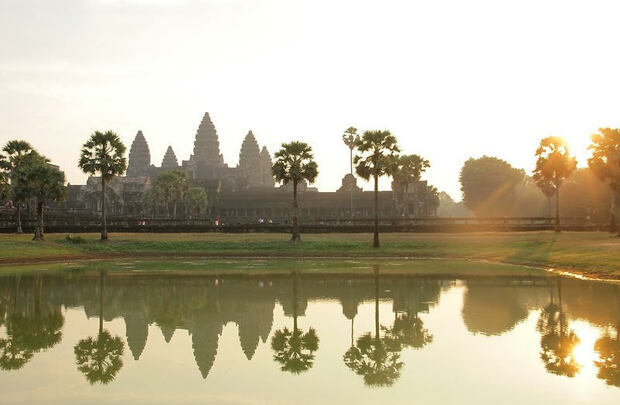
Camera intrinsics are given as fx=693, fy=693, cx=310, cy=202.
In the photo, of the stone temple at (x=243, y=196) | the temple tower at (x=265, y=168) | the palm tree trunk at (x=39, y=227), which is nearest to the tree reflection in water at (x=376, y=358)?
the palm tree trunk at (x=39, y=227)

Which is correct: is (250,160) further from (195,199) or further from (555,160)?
(555,160)

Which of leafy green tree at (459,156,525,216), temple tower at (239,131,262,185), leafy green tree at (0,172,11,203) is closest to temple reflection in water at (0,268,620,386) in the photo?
leafy green tree at (0,172,11,203)

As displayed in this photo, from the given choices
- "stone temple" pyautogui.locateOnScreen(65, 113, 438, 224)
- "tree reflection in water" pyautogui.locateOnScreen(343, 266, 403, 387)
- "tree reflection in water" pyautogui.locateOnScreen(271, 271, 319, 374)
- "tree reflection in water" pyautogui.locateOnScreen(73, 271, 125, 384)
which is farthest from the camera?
"stone temple" pyautogui.locateOnScreen(65, 113, 438, 224)

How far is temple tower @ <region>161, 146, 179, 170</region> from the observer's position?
7649 inches

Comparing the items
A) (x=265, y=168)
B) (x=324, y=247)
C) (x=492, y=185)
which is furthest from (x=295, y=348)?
(x=265, y=168)

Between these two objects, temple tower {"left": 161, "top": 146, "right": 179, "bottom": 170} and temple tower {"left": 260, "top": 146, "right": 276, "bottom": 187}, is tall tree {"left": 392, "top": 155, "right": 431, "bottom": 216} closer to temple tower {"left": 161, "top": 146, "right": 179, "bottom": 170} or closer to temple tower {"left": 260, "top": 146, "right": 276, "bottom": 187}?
temple tower {"left": 260, "top": 146, "right": 276, "bottom": 187}

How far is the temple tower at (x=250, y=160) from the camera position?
6983 inches

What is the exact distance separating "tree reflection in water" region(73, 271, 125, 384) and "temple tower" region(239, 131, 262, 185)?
158602 mm

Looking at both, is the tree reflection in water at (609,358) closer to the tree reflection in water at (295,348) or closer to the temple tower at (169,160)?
the tree reflection in water at (295,348)

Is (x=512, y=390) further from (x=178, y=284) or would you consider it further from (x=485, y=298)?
(x=178, y=284)

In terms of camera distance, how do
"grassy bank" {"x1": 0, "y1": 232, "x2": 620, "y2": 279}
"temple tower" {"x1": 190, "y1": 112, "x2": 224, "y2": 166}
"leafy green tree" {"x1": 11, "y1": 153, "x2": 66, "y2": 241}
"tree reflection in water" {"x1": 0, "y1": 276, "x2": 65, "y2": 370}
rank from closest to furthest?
"tree reflection in water" {"x1": 0, "y1": 276, "x2": 65, "y2": 370}
"grassy bank" {"x1": 0, "y1": 232, "x2": 620, "y2": 279}
"leafy green tree" {"x1": 11, "y1": 153, "x2": 66, "y2": 241}
"temple tower" {"x1": 190, "y1": 112, "x2": 224, "y2": 166}

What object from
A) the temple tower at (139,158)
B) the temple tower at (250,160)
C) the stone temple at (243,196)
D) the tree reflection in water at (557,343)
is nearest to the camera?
the tree reflection in water at (557,343)

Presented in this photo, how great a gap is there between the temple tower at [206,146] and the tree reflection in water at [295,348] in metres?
164

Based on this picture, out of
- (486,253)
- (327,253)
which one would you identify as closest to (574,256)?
(486,253)
